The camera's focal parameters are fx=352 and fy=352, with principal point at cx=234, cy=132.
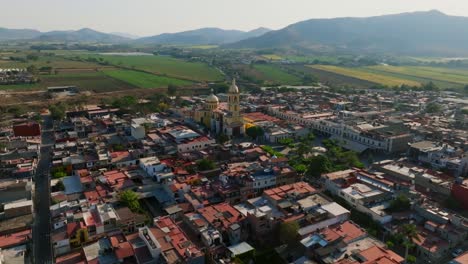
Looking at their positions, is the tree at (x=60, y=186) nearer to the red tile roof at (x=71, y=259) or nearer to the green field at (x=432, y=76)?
the red tile roof at (x=71, y=259)

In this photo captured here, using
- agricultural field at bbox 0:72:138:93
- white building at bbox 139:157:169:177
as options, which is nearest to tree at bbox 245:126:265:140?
white building at bbox 139:157:169:177

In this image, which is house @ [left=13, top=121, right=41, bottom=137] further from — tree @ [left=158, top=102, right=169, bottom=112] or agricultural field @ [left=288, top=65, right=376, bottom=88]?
agricultural field @ [left=288, top=65, right=376, bottom=88]

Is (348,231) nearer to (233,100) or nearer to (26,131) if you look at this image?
(233,100)

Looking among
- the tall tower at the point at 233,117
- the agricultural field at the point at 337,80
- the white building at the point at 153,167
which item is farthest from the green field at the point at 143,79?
the white building at the point at 153,167

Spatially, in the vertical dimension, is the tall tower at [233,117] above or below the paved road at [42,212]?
above

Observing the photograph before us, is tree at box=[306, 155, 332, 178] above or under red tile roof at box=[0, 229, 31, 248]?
above
